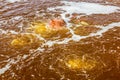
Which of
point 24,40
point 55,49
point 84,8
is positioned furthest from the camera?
point 84,8

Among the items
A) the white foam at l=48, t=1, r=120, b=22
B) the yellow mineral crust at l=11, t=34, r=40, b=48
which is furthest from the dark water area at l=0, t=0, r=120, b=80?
the white foam at l=48, t=1, r=120, b=22

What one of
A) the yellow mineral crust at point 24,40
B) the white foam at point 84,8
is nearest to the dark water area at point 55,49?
the yellow mineral crust at point 24,40

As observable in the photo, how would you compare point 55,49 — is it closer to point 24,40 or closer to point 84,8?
point 24,40

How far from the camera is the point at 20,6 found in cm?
823

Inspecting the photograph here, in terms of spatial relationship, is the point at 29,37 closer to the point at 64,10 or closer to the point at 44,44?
the point at 44,44

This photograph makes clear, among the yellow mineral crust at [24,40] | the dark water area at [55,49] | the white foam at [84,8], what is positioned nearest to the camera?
the dark water area at [55,49]

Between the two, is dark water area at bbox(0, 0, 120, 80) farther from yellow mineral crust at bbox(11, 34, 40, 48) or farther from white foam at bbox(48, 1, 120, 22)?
white foam at bbox(48, 1, 120, 22)

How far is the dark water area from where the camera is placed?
477 cm

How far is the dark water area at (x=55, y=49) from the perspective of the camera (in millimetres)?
4773

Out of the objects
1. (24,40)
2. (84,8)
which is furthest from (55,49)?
(84,8)

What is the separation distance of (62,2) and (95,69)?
431cm

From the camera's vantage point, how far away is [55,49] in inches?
223

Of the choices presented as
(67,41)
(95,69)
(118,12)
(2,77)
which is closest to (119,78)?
(95,69)

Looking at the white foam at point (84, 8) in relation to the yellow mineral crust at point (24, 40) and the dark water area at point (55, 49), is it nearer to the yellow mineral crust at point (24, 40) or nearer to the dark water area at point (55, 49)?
the dark water area at point (55, 49)
